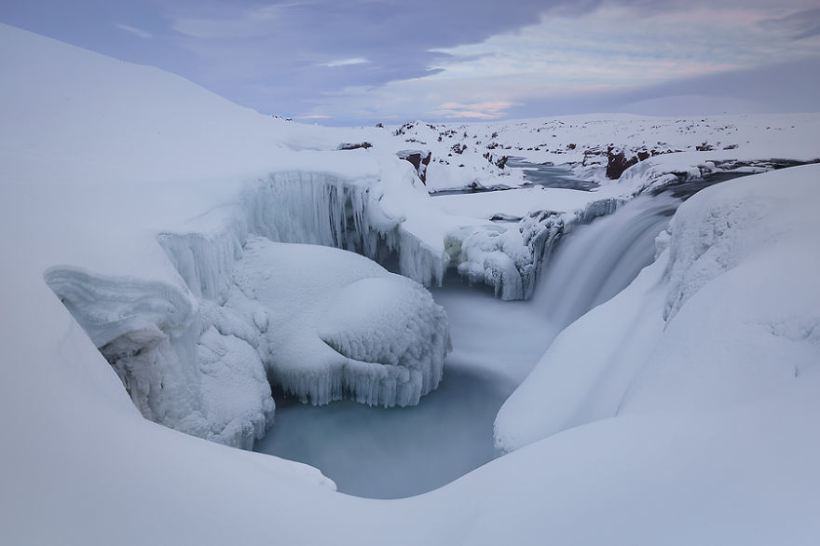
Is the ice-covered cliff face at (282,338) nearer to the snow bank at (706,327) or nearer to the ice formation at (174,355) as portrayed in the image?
the ice formation at (174,355)

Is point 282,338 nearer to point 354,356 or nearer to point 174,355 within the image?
point 354,356

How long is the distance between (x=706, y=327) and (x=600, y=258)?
668 cm

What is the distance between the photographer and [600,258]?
947 centimetres

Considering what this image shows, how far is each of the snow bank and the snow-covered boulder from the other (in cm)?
221

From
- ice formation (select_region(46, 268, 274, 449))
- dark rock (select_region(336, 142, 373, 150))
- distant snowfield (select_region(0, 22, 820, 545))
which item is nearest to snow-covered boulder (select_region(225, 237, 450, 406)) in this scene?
distant snowfield (select_region(0, 22, 820, 545))

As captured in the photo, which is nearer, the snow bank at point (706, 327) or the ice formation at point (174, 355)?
the snow bank at point (706, 327)

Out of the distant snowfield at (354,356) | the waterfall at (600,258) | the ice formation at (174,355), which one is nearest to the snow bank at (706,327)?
the distant snowfield at (354,356)

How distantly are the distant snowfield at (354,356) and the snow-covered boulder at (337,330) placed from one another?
30 centimetres

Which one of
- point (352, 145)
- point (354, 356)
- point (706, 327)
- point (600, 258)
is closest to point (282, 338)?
point (354, 356)

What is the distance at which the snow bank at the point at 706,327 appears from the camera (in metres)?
2.61

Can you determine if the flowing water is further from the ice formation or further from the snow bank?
the snow bank

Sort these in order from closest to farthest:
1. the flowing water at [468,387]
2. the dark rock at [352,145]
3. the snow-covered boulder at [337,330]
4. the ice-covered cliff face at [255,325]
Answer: the ice-covered cliff face at [255,325]
the flowing water at [468,387]
the snow-covered boulder at [337,330]
the dark rock at [352,145]

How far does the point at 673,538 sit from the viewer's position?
1.63 meters

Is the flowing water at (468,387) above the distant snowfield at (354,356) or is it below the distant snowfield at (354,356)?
below
